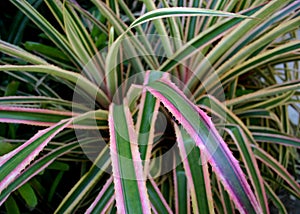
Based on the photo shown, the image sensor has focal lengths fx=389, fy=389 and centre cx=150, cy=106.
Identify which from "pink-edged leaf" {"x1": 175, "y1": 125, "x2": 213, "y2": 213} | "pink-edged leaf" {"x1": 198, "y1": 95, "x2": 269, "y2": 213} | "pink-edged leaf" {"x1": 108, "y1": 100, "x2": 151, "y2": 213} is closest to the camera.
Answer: "pink-edged leaf" {"x1": 108, "y1": 100, "x2": 151, "y2": 213}

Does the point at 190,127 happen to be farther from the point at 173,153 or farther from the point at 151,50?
the point at 151,50

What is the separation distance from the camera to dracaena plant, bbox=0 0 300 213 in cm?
51

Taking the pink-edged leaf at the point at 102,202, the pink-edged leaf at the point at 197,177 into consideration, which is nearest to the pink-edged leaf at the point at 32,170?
the pink-edged leaf at the point at 102,202

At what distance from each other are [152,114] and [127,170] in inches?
5.9

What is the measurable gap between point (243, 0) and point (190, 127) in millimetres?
452

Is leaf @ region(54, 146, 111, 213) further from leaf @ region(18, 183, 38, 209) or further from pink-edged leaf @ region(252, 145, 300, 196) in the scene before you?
pink-edged leaf @ region(252, 145, 300, 196)

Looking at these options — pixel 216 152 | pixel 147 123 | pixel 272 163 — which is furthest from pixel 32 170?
pixel 272 163

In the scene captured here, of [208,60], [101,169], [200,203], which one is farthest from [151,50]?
[200,203]

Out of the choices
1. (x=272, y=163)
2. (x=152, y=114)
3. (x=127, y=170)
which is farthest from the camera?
(x=272, y=163)

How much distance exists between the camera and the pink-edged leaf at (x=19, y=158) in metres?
0.48

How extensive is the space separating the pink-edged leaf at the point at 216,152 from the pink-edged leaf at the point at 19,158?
0.18 m

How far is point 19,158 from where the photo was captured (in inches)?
19.9

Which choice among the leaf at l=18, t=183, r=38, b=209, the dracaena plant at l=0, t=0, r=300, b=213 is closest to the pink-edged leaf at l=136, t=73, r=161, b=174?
the dracaena plant at l=0, t=0, r=300, b=213

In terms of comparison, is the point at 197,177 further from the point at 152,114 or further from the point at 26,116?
the point at 26,116
